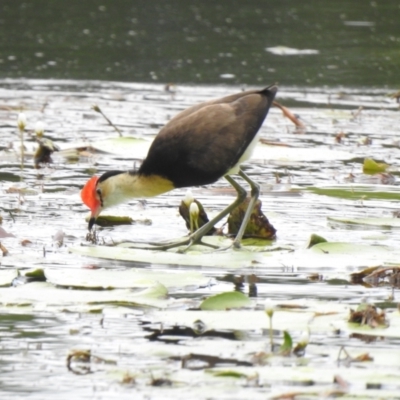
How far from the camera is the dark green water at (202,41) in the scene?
16.2 metres

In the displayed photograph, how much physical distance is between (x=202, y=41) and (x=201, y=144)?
10579 millimetres

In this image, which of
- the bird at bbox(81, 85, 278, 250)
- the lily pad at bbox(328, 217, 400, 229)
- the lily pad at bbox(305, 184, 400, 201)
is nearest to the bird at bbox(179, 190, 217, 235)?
the bird at bbox(81, 85, 278, 250)

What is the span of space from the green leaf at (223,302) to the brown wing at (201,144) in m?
2.03

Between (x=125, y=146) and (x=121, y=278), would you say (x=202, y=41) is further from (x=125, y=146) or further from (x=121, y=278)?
(x=121, y=278)

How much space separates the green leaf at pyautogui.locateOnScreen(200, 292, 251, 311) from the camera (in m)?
6.11

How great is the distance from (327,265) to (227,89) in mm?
7798

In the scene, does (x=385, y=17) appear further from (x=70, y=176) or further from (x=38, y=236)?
(x=38, y=236)

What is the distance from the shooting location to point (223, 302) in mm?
6125

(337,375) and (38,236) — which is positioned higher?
(337,375)

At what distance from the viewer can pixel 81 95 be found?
15031 mm

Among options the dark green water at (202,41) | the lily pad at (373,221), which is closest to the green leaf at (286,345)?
the lily pad at (373,221)

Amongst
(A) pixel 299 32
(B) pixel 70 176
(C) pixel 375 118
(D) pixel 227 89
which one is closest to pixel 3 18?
(A) pixel 299 32

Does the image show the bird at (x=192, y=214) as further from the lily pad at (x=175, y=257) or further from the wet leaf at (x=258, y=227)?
the lily pad at (x=175, y=257)

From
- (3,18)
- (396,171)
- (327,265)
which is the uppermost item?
(327,265)
